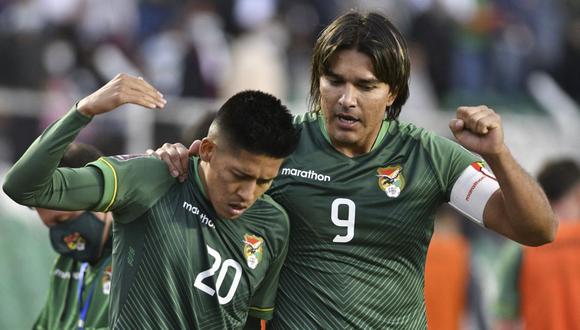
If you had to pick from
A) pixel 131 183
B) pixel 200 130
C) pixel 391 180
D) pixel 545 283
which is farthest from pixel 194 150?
pixel 545 283

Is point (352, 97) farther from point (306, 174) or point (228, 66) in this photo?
point (228, 66)

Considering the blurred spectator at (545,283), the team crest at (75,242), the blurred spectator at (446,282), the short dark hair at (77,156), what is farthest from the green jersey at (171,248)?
the blurred spectator at (446,282)

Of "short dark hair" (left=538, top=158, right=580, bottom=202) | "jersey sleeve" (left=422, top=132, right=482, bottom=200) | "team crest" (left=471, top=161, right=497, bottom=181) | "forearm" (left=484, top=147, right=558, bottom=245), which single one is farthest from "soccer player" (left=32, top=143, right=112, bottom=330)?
"short dark hair" (left=538, top=158, right=580, bottom=202)

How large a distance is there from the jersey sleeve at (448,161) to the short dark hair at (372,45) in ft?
1.10

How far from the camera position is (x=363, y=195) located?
17.1ft

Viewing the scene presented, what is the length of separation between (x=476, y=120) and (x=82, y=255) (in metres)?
2.29

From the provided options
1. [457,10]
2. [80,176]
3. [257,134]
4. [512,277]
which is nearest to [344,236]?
[257,134]

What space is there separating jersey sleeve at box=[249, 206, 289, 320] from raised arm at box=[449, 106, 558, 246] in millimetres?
890

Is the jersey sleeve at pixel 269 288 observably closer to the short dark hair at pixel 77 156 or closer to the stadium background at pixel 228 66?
the short dark hair at pixel 77 156

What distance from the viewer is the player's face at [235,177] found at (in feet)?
15.7

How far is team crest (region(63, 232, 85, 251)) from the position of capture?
5.93m

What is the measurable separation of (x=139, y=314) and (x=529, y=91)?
42.1 ft

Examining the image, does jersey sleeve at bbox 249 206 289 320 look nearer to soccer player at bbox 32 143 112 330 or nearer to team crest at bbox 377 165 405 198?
team crest at bbox 377 165 405 198

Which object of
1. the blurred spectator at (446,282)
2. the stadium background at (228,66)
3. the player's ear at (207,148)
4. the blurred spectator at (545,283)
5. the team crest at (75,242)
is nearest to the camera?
the player's ear at (207,148)
